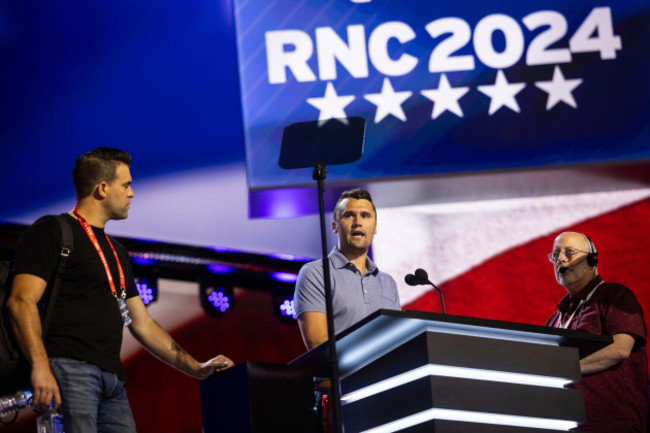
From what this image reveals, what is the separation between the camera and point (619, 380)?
3.84 meters

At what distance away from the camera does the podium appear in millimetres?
2906

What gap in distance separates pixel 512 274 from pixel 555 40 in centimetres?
171

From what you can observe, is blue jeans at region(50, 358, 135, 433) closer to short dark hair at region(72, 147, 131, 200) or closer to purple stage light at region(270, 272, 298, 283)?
short dark hair at region(72, 147, 131, 200)

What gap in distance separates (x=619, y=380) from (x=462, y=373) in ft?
4.00

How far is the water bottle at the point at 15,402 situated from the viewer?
2863mm

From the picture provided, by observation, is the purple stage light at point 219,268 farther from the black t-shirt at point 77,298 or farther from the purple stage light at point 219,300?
the black t-shirt at point 77,298

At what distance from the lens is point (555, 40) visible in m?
6.17

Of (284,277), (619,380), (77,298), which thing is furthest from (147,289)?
(619,380)

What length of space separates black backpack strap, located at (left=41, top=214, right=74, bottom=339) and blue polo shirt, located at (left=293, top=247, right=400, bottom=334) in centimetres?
107

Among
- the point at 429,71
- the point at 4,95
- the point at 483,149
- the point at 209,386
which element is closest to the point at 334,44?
the point at 429,71

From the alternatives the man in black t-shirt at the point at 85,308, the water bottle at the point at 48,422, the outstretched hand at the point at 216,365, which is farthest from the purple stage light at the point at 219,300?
the water bottle at the point at 48,422

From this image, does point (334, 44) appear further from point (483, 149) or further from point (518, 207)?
point (518, 207)

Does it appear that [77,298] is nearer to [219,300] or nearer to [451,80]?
[219,300]

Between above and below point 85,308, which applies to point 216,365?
below
